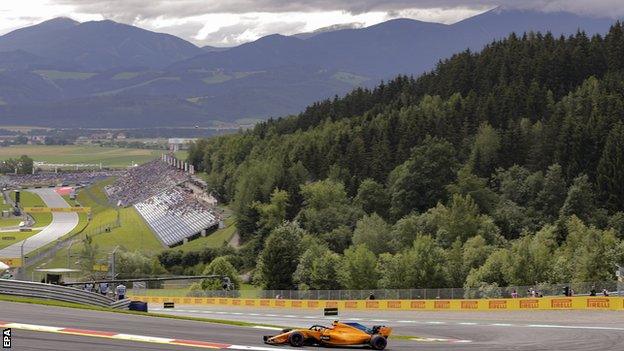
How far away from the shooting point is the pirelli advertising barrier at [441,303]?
211ft

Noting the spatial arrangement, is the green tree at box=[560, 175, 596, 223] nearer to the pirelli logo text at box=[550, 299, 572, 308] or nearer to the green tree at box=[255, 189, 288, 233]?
the green tree at box=[255, 189, 288, 233]

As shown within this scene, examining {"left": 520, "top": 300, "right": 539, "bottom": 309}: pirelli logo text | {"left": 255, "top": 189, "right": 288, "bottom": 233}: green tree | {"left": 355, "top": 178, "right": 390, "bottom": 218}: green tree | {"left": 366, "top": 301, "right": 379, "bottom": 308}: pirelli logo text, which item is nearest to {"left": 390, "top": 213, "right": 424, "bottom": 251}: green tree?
{"left": 355, "top": 178, "right": 390, "bottom": 218}: green tree

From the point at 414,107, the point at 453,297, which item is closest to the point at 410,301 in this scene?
the point at 453,297

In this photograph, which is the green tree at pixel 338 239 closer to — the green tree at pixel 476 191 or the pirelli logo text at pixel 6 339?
the green tree at pixel 476 191

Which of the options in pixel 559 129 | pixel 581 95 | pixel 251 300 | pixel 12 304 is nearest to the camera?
pixel 12 304

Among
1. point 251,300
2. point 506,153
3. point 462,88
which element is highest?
point 462,88

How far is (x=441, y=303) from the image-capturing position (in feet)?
250

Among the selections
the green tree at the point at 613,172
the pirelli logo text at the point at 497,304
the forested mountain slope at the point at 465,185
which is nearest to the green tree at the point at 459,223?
the forested mountain slope at the point at 465,185

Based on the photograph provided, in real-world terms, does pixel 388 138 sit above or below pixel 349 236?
above

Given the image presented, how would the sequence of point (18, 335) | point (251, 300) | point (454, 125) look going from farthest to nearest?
point (454, 125) → point (251, 300) → point (18, 335)

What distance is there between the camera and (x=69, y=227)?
192m

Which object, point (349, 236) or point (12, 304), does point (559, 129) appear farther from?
point (12, 304)

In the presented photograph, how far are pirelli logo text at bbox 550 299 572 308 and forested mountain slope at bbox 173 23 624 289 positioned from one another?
27.6 m

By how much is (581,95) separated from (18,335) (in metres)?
129
